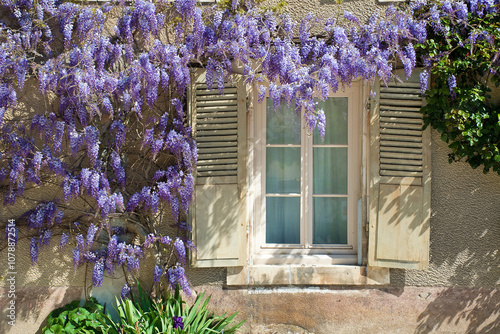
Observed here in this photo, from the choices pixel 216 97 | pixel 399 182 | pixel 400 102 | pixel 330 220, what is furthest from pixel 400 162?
pixel 216 97

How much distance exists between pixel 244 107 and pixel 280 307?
1.67 m

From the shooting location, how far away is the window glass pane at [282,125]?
165 inches

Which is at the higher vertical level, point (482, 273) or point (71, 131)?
point (71, 131)

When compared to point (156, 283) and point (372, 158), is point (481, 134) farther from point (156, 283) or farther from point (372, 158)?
point (156, 283)

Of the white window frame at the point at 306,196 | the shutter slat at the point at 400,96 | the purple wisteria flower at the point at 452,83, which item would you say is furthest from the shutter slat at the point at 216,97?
the purple wisteria flower at the point at 452,83

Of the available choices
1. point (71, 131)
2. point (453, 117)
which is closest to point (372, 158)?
point (453, 117)

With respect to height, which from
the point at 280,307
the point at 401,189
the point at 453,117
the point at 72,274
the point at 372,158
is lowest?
the point at 280,307

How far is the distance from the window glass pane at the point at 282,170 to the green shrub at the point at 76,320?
168 centimetres

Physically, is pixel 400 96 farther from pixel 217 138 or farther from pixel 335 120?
pixel 217 138

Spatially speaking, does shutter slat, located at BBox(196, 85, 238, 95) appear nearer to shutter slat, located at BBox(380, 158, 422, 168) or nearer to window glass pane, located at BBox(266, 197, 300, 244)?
window glass pane, located at BBox(266, 197, 300, 244)

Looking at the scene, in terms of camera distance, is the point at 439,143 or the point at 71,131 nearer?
the point at 71,131

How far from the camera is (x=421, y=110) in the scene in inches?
156

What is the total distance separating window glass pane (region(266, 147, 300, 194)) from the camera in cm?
421

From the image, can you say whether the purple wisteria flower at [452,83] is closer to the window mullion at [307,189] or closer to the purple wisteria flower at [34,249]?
the window mullion at [307,189]
